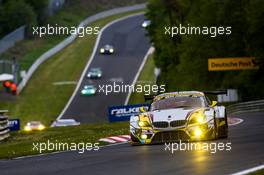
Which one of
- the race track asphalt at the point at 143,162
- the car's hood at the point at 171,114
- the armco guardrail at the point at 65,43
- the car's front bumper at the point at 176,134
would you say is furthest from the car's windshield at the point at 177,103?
the armco guardrail at the point at 65,43

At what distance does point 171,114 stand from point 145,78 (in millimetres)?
61035

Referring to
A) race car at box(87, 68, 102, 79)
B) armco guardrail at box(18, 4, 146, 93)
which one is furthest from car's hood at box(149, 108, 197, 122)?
race car at box(87, 68, 102, 79)

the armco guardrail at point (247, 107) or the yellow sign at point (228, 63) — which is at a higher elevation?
the yellow sign at point (228, 63)

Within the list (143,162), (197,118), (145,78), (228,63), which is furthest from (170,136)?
(145,78)

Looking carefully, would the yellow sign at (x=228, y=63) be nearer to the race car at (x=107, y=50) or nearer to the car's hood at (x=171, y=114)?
the race car at (x=107, y=50)

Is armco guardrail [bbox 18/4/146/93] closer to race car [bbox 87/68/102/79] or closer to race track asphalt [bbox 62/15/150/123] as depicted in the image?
race track asphalt [bbox 62/15/150/123]

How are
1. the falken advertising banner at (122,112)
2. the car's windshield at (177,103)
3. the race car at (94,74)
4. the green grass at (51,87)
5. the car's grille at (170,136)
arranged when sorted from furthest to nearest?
the race car at (94,74) → the green grass at (51,87) → the falken advertising banner at (122,112) → the car's windshield at (177,103) → the car's grille at (170,136)

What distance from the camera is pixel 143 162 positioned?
15.7 metres

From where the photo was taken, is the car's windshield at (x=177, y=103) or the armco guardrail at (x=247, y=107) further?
the armco guardrail at (x=247, y=107)

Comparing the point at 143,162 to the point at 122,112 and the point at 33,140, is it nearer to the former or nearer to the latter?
the point at 33,140

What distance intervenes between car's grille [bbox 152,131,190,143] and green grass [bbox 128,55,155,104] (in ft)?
167

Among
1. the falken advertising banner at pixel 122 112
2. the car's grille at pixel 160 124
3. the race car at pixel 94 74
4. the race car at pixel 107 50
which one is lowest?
the car's grille at pixel 160 124

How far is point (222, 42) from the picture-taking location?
6381 centimetres

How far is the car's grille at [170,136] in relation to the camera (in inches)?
776
